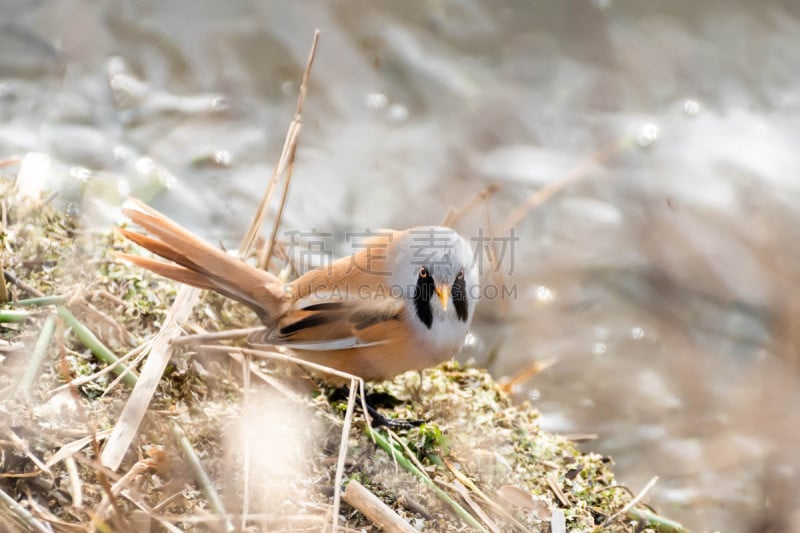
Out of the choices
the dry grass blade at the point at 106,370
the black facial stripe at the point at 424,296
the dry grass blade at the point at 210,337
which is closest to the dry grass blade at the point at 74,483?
the dry grass blade at the point at 106,370

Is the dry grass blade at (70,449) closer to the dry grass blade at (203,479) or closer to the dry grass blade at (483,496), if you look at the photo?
the dry grass blade at (203,479)

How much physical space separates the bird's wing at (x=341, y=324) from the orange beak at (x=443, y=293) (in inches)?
8.5

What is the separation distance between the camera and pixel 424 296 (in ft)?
12.1

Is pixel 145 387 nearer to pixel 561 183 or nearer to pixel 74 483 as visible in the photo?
pixel 74 483

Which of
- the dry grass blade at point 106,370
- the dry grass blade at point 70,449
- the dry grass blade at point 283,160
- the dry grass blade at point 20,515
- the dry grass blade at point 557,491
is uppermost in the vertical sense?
the dry grass blade at point 283,160

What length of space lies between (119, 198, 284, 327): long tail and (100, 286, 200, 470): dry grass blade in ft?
0.44

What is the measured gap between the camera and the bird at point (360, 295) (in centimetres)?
349

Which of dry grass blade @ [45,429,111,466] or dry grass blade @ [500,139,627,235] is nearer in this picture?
dry grass blade @ [45,429,111,466]

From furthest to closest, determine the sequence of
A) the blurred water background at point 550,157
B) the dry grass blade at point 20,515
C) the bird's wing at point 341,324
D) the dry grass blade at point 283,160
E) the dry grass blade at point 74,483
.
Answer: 1. the blurred water background at point 550,157
2. the dry grass blade at point 283,160
3. the bird's wing at point 341,324
4. the dry grass blade at point 74,483
5. the dry grass blade at point 20,515

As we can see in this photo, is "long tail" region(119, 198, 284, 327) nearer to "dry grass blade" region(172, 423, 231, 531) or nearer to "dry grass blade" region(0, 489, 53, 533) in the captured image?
"dry grass blade" region(172, 423, 231, 531)

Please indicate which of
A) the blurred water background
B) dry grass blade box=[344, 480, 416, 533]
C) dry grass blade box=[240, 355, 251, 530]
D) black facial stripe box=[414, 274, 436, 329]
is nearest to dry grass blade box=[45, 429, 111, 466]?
dry grass blade box=[240, 355, 251, 530]

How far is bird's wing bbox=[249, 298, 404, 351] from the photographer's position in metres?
3.61

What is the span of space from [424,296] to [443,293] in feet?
0.53

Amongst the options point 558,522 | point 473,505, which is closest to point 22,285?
point 473,505
